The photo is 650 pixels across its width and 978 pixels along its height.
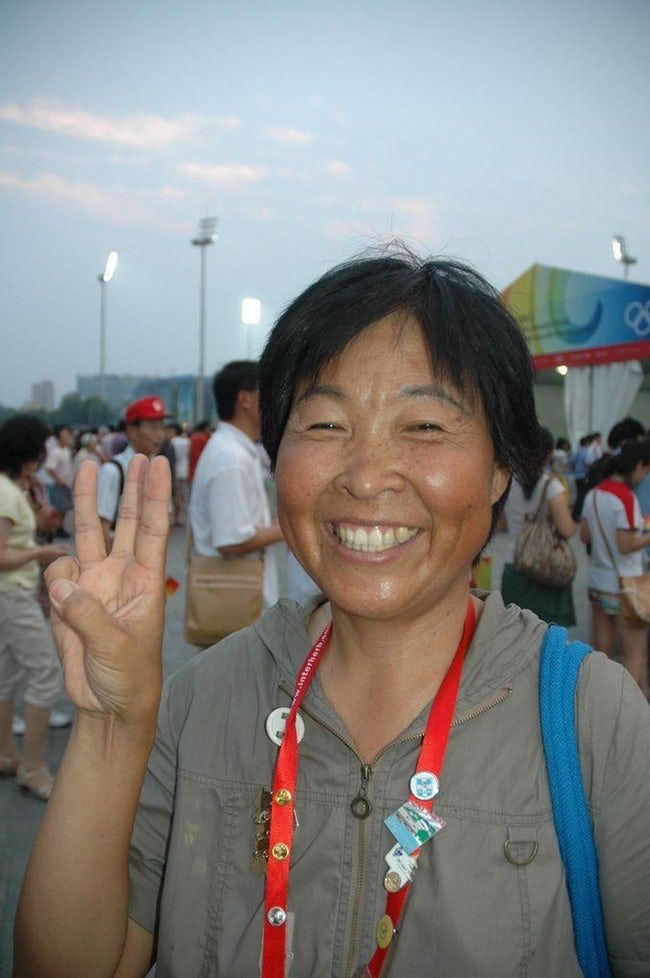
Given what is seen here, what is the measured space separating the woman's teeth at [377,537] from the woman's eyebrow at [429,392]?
9.6 inches

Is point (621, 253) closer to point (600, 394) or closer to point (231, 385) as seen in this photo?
point (600, 394)

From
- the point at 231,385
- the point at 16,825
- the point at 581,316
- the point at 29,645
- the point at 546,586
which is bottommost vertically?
the point at 16,825

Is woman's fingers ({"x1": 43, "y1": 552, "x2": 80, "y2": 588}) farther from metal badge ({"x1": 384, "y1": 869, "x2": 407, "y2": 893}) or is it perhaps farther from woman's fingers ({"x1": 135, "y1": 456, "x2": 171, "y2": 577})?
metal badge ({"x1": 384, "y1": 869, "x2": 407, "y2": 893})

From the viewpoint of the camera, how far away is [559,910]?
1.29 metres

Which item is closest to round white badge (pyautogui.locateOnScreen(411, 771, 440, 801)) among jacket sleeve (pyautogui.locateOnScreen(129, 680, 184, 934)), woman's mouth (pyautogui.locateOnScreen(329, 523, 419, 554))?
woman's mouth (pyautogui.locateOnScreen(329, 523, 419, 554))

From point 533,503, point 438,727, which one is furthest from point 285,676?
point 533,503

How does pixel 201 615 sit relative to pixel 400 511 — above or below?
below

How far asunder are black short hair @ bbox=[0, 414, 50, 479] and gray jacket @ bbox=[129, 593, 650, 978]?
358cm

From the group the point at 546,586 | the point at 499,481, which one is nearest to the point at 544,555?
the point at 546,586

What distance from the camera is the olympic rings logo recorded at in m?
13.9

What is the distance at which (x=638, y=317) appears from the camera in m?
14.1

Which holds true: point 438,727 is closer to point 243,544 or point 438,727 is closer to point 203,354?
point 243,544

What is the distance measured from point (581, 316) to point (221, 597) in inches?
523

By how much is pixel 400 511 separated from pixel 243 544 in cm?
270
